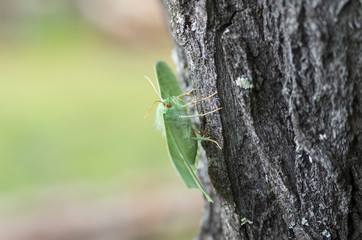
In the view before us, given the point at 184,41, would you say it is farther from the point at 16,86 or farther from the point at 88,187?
the point at 16,86

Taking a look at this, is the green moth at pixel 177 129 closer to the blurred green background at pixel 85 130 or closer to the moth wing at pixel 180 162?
the moth wing at pixel 180 162

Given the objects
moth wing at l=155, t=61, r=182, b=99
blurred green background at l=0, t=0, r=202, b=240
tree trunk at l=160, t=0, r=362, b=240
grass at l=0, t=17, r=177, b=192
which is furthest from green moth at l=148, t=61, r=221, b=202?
grass at l=0, t=17, r=177, b=192

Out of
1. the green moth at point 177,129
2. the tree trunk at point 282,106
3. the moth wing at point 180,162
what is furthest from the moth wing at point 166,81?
the tree trunk at point 282,106

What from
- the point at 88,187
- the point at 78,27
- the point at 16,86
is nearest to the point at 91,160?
the point at 88,187

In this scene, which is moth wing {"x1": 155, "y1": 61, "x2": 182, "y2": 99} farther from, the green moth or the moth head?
the moth head

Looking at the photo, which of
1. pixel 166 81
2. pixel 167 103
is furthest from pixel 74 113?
pixel 167 103

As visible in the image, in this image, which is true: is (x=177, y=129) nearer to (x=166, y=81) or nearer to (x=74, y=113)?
(x=166, y=81)
